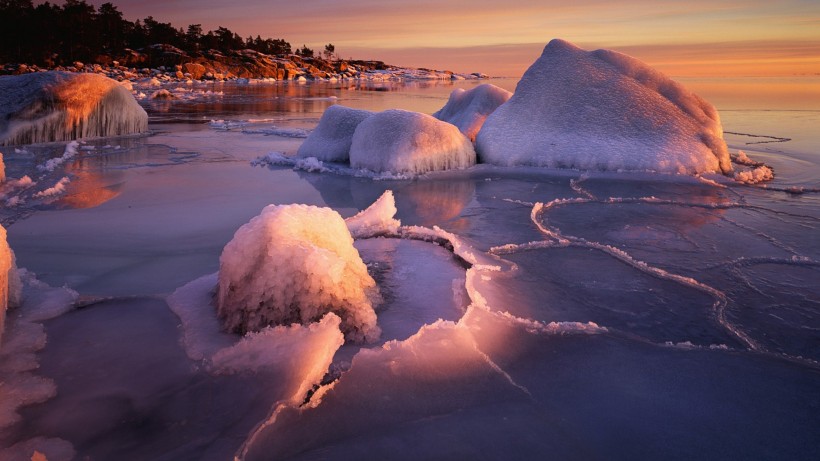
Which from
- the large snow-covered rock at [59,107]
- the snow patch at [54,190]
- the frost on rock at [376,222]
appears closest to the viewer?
the frost on rock at [376,222]

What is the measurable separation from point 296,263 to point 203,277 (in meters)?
0.80

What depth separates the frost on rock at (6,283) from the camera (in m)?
1.95

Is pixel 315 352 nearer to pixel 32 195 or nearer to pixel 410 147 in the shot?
pixel 32 195

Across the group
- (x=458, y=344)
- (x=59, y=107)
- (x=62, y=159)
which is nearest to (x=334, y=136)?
(x=62, y=159)

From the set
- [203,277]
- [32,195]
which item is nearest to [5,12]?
[32,195]

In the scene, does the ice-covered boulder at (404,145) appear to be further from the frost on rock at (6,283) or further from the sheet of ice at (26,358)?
the frost on rock at (6,283)

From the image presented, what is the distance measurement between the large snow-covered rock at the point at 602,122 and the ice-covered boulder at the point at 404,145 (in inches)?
31.0

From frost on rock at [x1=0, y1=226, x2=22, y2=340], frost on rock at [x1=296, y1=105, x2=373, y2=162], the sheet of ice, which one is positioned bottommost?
the sheet of ice

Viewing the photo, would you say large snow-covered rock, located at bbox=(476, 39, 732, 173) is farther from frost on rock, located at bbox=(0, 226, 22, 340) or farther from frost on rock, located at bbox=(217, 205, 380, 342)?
frost on rock, located at bbox=(0, 226, 22, 340)

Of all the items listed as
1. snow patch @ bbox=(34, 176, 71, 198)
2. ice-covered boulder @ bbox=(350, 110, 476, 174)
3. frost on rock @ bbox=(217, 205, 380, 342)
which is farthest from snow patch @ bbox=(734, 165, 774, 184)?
snow patch @ bbox=(34, 176, 71, 198)

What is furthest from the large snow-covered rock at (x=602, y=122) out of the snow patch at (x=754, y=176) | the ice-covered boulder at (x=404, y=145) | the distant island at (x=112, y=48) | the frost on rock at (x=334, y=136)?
the distant island at (x=112, y=48)

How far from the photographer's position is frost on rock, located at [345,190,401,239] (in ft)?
11.2

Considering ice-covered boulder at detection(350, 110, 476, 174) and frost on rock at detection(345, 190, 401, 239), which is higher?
ice-covered boulder at detection(350, 110, 476, 174)

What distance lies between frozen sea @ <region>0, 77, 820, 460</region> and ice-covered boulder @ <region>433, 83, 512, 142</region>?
401 cm
